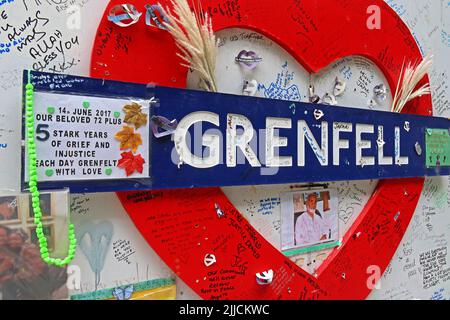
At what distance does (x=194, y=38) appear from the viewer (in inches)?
28.4

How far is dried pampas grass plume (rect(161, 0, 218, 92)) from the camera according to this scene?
71 cm

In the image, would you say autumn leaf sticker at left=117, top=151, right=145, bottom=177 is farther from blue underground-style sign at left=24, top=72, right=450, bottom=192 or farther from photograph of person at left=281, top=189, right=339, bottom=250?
photograph of person at left=281, top=189, right=339, bottom=250

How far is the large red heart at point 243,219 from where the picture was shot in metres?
0.70

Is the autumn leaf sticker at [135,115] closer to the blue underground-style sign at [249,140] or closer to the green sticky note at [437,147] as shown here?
the blue underground-style sign at [249,140]

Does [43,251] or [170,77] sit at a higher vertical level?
[170,77]

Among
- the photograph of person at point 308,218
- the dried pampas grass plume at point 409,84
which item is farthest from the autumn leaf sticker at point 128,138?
the dried pampas grass plume at point 409,84

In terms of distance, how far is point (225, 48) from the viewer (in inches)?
32.7

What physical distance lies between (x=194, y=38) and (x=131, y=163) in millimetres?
258

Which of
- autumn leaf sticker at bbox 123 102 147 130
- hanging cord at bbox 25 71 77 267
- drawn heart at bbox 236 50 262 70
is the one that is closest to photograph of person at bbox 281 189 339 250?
drawn heart at bbox 236 50 262 70

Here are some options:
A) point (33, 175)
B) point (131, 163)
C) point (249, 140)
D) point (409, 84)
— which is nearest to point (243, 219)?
point (249, 140)

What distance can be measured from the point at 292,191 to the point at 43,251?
584 mm

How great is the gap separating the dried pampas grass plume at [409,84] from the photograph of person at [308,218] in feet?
1.22

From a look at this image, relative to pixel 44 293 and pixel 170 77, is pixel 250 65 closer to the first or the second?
pixel 170 77
